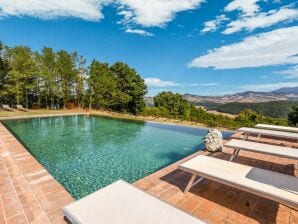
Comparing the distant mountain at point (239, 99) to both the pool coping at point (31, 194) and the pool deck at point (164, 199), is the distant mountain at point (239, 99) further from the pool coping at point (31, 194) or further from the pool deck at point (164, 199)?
the pool coping at point (31, 194)

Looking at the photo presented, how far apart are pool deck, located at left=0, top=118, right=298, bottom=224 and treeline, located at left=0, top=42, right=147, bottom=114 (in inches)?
718

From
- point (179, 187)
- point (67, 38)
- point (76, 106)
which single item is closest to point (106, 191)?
point (179, 187)

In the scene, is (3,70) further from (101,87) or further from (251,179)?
(251,179)

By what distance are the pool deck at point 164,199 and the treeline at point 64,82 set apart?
1823cm

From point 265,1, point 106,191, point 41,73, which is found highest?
point 265,1

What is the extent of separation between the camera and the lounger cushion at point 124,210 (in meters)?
2.05

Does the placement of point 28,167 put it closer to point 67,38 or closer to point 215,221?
point 215,221

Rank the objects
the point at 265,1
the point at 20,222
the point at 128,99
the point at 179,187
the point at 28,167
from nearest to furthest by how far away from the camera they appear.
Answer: the point at 20,222 → the point at 179,187 → the point at 28,167 → the point at 265,1 → the point at 128,99

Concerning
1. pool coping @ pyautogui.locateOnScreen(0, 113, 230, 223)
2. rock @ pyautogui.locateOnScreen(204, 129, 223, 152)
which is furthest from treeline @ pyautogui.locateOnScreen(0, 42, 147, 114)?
pool coping @ pyautogui.locateOnScreen(0, 113, 230, 223)

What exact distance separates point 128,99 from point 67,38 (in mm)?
12323

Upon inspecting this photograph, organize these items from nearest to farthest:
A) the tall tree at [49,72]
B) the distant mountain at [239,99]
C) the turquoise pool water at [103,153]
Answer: the turquoise pool water at [103,153] → the tall tree at [49,72] → the distant mountain at [239,99]

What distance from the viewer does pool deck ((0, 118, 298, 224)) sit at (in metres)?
2.80

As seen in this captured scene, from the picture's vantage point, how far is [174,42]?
25.1m

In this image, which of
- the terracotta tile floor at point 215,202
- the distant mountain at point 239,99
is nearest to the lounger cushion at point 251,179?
→ the terracotta tile floor at point 215,202
